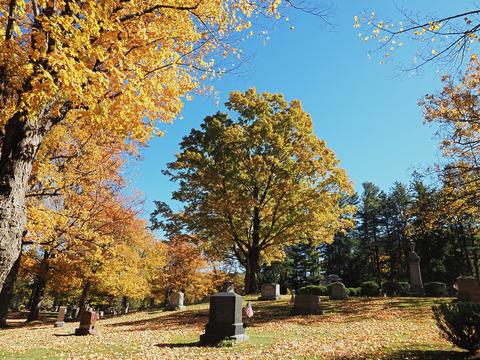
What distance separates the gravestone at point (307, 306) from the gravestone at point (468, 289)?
7106 mm

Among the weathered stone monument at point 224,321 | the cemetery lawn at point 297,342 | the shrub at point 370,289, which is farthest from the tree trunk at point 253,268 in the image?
the weathered stone monument at point 224,321

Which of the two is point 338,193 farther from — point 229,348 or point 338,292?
point 229,348

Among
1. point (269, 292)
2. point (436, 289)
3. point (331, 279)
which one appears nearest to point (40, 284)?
point (269, 292)

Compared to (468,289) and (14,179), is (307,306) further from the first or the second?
(14,179)

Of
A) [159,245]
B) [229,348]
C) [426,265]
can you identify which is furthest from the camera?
[426,265]

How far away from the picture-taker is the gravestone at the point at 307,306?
1628cm

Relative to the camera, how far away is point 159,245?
35312 mm

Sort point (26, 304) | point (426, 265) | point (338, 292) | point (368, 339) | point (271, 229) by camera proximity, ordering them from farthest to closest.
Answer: point (26, 304) → point (426, 265) → point (271, 229) → point (338, 292) → point (368, 339)

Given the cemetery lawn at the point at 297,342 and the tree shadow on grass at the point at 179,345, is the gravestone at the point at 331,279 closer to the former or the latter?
the cemetery lawn at the point at 297,342

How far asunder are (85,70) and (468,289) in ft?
63.7

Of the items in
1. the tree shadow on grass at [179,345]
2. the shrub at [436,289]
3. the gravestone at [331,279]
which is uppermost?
the gravestone at [331,279]

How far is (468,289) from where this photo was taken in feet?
54.5

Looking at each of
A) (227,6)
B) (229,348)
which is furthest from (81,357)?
(227,6)

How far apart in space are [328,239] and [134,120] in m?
19.3
